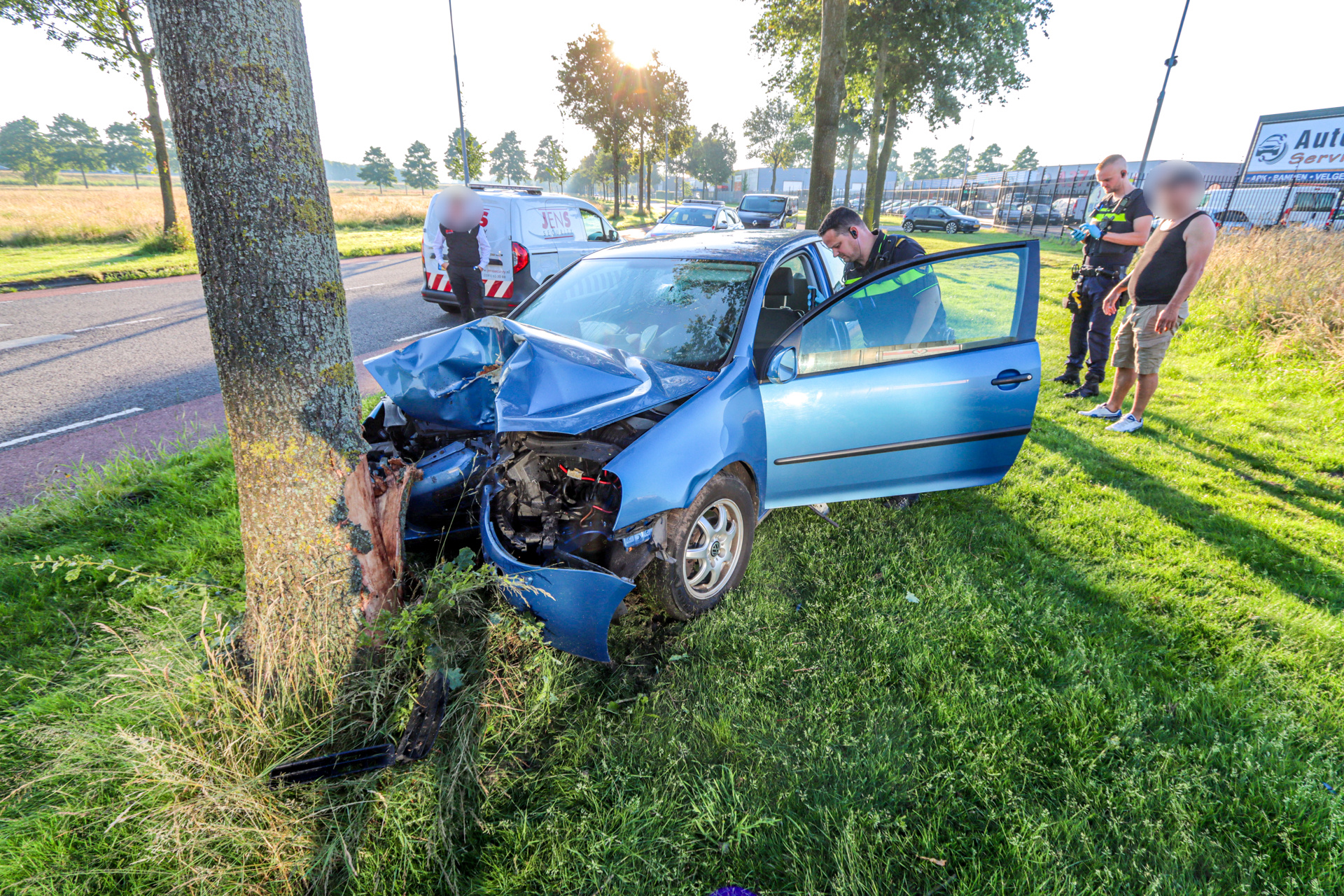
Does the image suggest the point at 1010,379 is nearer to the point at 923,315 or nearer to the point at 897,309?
the point at 923,315

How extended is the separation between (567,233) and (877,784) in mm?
8489

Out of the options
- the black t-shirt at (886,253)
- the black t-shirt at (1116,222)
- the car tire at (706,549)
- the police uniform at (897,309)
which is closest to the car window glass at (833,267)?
the black t-shirt at (886,253)

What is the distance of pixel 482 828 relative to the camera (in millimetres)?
1773

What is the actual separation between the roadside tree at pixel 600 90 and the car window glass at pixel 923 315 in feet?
99.8

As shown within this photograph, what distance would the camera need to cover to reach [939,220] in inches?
1136

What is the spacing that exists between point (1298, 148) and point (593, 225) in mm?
28539

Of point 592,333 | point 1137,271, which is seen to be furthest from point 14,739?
point 1137,271

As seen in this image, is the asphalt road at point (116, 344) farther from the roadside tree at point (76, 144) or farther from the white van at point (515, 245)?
the roadside tree at point (76, 144)

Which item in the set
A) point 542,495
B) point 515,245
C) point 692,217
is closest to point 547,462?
point 542,495

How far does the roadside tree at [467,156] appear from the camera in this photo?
1004 inches

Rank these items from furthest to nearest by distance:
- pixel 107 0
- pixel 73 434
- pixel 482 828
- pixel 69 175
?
pixel 69 175, pixel 107 0, pixel 73 434, pixel 482 828

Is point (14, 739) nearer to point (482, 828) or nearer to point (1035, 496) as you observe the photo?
point (482, 828)

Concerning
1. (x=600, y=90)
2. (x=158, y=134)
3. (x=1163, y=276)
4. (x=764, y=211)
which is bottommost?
(x=1163, y=276)

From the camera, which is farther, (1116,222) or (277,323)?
(1116,222)
